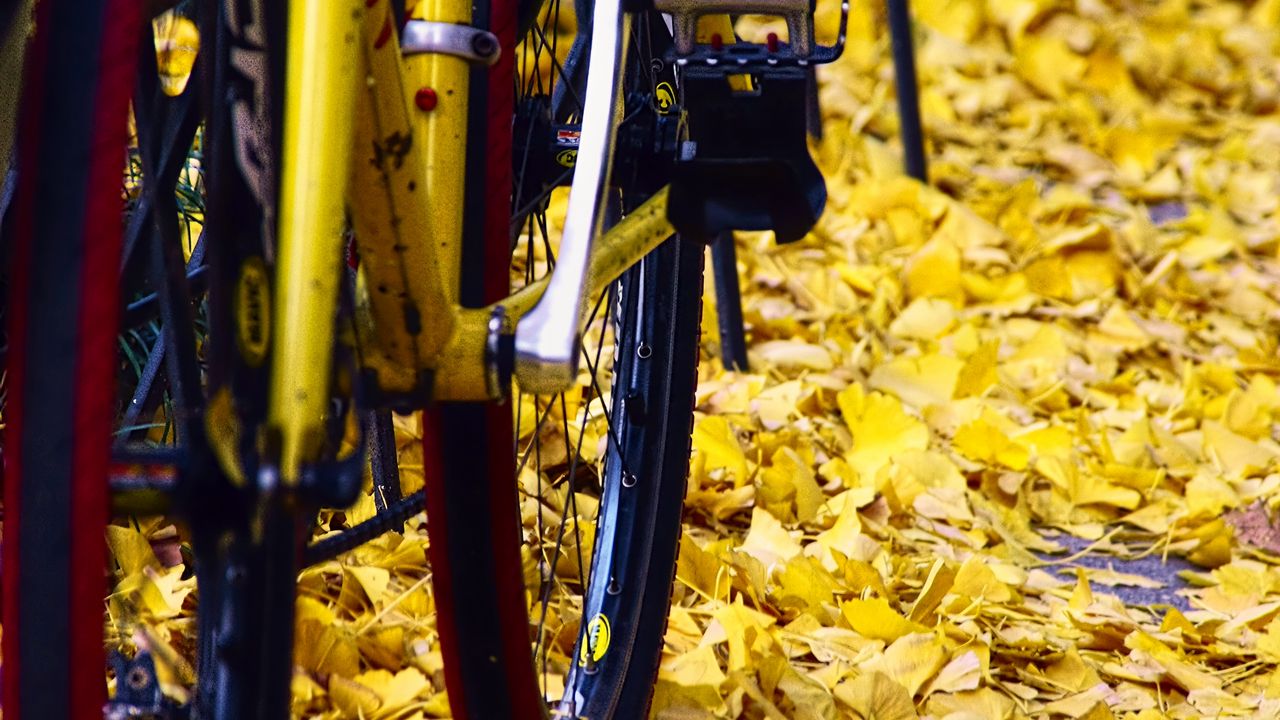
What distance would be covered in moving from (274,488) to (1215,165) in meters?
3.02

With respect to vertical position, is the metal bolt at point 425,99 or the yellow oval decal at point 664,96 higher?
the metal bolt at point 425,99

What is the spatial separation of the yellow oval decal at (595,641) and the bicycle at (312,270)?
0.27m

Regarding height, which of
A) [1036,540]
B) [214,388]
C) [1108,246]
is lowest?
[1036,540]

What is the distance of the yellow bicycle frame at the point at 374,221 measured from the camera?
0.68m

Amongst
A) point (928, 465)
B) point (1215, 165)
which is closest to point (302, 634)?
point (928, 465)

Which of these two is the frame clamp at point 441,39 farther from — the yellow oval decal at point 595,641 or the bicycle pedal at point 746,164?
the yellow oval decal at point 595,641

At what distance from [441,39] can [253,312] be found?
206 mm

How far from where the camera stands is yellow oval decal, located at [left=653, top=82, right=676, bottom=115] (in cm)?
125

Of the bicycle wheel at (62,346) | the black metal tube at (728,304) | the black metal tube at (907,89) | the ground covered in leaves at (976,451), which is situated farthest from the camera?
the black metal tube at (907,89)

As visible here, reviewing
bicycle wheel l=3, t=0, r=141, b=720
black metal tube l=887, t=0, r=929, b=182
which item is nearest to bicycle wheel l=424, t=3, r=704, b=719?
bicycle wheel l=3, t=0, r=141, b=720

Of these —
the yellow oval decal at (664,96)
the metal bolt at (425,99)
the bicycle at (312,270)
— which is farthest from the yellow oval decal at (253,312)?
the yellow oval decal at (664,96)

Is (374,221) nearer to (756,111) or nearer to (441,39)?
(441,39)

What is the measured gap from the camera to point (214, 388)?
71 centimetres

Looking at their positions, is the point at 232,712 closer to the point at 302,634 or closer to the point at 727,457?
the point at 302,634
